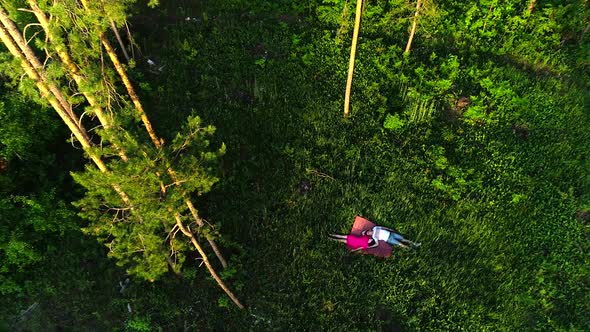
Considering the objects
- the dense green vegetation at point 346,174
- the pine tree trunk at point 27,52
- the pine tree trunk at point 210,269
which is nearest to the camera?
the pine tree trunk at point 27,52

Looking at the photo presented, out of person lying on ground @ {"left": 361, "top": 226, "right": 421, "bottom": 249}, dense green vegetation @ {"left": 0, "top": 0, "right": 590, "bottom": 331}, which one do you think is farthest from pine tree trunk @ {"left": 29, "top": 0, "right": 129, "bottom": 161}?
person lying on ground @ {"left": 361, "top": 226, "right": 421, "bottom": 249}

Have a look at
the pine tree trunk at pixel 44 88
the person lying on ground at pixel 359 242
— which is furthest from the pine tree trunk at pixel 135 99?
the person lying on ground at pixel 359 242

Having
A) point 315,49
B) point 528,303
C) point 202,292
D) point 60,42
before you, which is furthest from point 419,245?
point 60,42

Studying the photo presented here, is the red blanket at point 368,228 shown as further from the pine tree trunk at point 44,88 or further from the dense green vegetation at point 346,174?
the pine tree trunk at point 44,88

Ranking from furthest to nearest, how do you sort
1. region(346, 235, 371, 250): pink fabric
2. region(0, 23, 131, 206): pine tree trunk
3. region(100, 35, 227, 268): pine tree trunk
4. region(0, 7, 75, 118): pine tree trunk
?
region(346, 235, 371, 250): pink fabric < region(100, 35, 227, 268): pine tree trunk < region(0, 23, 131, 206): pine tree trunk < region(0, 7, 75, 118): pine tree trunk

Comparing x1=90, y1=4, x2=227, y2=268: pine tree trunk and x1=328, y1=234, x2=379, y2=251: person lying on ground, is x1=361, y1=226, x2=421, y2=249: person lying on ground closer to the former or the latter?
x1=328, y1=234, x2=379, y2=251: person lying on ground
